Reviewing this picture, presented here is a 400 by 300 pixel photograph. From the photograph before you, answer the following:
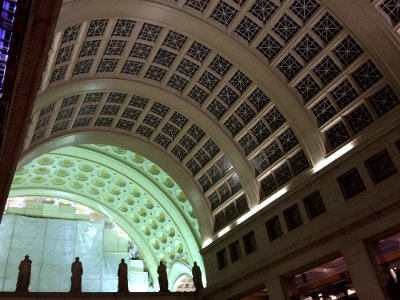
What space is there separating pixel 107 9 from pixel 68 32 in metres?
1.99

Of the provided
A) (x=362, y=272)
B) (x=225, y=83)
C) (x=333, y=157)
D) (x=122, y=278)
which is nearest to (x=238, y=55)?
(x=225, y=83)

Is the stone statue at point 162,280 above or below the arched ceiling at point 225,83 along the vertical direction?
below

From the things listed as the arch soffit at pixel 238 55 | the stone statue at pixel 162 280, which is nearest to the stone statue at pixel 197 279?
the stone statue at pixel 162 280

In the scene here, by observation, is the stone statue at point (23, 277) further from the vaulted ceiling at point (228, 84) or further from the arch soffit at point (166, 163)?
the arch soffit at point (166, 163)

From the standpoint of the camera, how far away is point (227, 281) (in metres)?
23.8

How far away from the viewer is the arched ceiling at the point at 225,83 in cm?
1766

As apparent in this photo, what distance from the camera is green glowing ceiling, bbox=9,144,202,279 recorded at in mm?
30734

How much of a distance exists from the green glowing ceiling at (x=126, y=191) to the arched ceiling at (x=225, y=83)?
5.14 m

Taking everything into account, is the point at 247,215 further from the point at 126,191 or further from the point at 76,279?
the point at 126,191

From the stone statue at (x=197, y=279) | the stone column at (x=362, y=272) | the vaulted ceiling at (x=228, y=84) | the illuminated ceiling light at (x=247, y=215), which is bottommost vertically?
the stone column at (x=362, y=272)

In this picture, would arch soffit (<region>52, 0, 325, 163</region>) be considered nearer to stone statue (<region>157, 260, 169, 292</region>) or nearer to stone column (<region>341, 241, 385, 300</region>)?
stone column (<region>341, 241, 385, 300</region>)

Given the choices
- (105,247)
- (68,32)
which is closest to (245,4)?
(68,32)

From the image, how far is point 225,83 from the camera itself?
862 inches

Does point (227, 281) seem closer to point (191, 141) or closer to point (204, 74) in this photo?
point (191, 141)
